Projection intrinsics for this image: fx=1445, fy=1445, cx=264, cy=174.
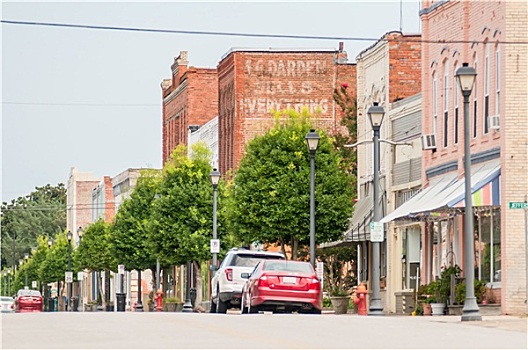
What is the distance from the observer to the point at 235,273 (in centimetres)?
3991

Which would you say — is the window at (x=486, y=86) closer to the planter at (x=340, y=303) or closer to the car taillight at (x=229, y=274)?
the car taillight at (x=229, y=274)

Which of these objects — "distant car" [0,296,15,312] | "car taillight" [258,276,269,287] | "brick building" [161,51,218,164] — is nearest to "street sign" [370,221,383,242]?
"car taillight" [258,276,269,287]

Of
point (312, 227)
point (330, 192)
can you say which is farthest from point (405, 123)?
point (312, 227)

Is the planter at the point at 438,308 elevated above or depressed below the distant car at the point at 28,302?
above

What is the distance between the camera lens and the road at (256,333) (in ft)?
65.7

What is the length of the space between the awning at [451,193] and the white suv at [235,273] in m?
4.11

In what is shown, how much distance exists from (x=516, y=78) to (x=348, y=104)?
29147 millimetres

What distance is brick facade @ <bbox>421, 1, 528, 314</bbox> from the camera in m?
35.8

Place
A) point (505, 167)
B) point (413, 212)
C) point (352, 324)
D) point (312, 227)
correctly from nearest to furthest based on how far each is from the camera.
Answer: point (352, 324) → point (505, 167) → point (413, 212) → point (312, 227)

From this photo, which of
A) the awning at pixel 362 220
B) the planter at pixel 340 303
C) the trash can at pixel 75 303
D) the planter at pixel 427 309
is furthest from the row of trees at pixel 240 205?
the trash can at pixel 75 303

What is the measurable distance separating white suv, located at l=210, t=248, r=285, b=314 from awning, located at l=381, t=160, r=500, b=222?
4112 millimetres

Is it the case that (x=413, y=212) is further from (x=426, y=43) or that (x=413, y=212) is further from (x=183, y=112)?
(x=183, y=112)

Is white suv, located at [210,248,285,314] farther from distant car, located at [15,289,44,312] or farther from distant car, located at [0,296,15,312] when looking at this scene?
distant car, located at [15,289,44,312]

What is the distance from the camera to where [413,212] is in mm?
40031
